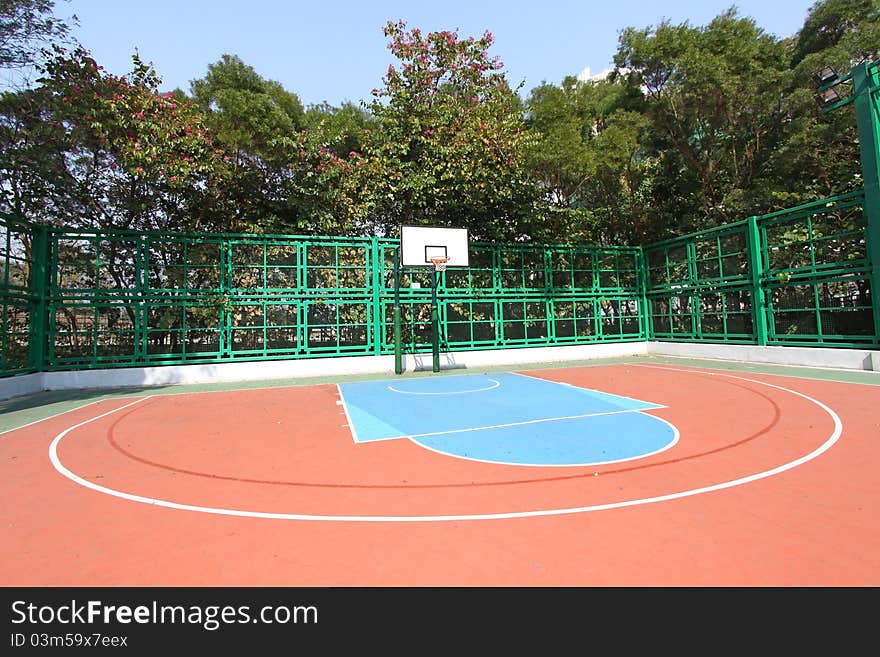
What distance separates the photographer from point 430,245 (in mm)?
12539

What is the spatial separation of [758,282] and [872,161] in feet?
11.6

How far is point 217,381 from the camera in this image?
38.0ft

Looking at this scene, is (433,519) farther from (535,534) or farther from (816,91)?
(816,91)

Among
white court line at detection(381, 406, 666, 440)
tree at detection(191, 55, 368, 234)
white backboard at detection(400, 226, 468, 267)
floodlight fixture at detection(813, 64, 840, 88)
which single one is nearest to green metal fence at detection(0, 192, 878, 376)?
white backboard at detection(400, 226, 468, 267)

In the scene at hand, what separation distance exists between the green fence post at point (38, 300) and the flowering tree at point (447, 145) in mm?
8117

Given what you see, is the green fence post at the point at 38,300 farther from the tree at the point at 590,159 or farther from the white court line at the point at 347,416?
the tree at the point at 590,159

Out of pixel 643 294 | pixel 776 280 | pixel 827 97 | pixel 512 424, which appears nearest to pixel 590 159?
pixel 643 294

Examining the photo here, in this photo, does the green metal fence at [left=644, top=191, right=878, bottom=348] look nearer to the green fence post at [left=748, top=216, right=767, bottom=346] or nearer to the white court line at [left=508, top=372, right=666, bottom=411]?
the green fence post at [left=748, top=216, right=767, bottom=346]

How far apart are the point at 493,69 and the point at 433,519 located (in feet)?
52.2

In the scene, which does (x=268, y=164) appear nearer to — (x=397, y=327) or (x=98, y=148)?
(x=98, y=148)

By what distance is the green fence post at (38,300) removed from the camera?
10375 millimetres

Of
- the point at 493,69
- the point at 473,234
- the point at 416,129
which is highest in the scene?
the point at 493,69
